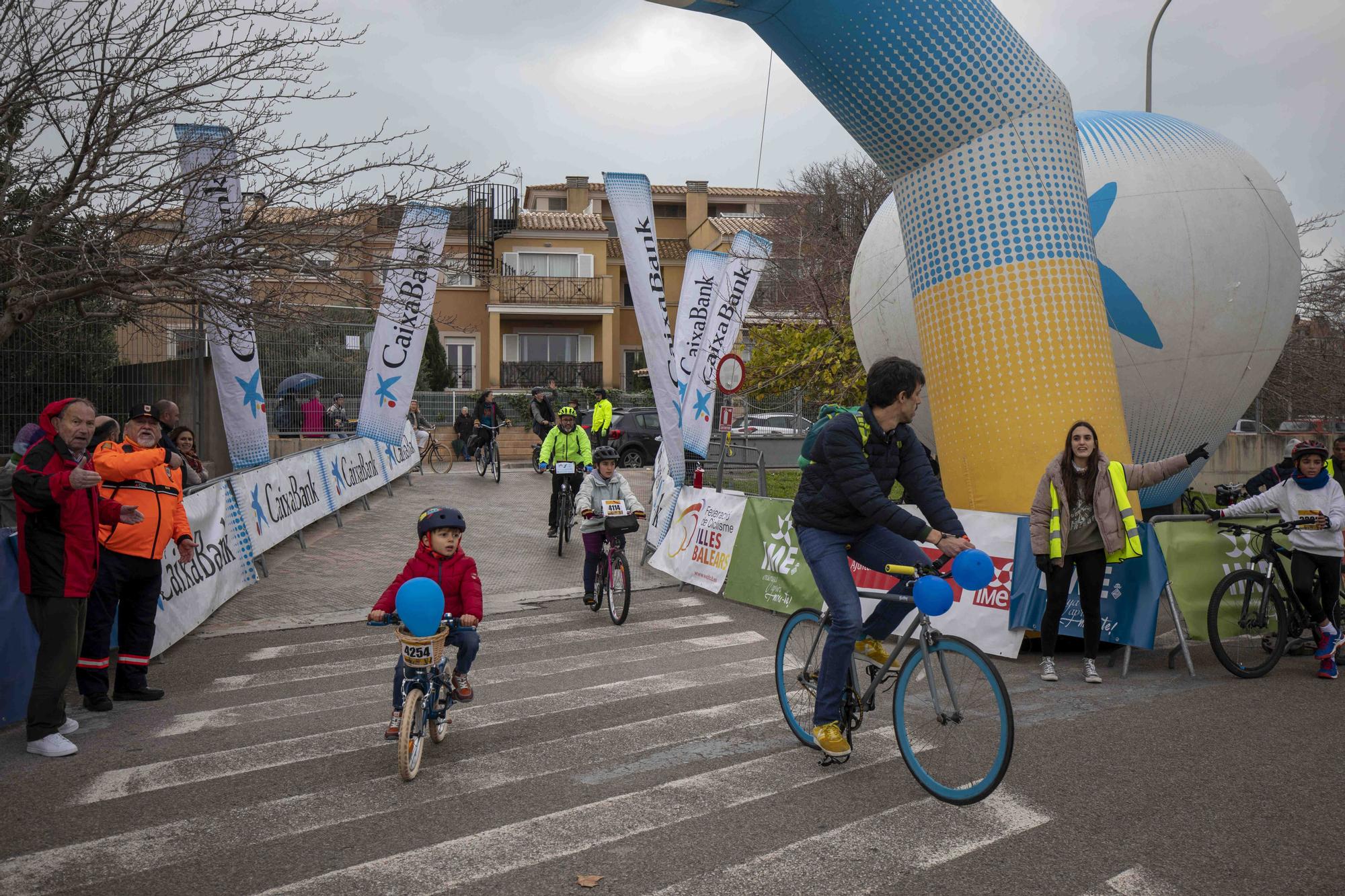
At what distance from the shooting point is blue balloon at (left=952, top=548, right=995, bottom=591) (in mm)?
4602

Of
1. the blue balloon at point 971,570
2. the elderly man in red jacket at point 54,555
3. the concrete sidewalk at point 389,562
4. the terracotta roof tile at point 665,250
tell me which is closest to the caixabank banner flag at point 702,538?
the concrete sidewalk at point 389,562

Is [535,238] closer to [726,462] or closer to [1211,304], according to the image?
[726,462]

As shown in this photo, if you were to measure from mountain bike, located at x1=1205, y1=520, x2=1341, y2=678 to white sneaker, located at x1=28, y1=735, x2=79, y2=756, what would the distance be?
24.0ft

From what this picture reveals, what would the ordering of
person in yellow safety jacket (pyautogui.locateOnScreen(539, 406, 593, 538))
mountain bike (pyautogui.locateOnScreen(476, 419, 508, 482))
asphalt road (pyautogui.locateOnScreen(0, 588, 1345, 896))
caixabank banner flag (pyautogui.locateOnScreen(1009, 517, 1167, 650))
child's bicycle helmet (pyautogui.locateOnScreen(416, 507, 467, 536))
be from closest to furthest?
1. asphalt road (pyautogui.locateOnScreen(0, 588, 1345, 896))
2. child's bicycle helmet (pyautogui.locateOnScreen(416, 507, 467, 536))
3. caixabank banner flag (pyautogui.locateOnScreen(1009, 517, 1167, 650))
4. person in yellow safety jacket (pyautogui.locateOnScreen(539, 406, 593, 538))
5. mountain bike (pyautogui.locateOnScreen(476, 419, 508, 482))

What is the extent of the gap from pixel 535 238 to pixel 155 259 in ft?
127

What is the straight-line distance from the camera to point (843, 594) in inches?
205

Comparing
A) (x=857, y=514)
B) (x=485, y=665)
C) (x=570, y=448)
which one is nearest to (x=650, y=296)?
(x=570, y=448)

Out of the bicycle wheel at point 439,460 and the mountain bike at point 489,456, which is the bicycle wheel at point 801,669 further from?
the bicycle wheel at point 439,460

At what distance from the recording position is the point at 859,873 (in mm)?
4098

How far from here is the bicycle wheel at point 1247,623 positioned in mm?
7547

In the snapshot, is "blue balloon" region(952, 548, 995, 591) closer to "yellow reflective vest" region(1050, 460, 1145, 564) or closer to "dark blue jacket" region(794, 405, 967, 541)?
"dark blue jacket" region(794, 405, 967, 541)

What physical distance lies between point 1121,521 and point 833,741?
3415 mm

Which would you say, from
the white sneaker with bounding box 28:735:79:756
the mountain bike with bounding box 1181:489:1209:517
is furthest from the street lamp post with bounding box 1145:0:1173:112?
the white sneaker with bounding box 28:735:79:756

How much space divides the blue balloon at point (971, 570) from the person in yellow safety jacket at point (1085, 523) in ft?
10.7
